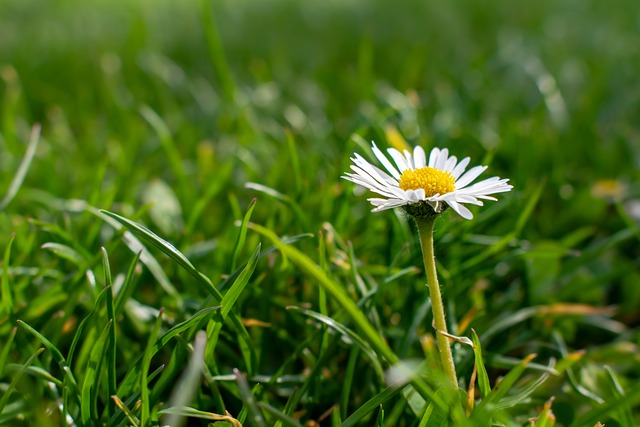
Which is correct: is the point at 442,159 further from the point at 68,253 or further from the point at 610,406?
the point at 68,253

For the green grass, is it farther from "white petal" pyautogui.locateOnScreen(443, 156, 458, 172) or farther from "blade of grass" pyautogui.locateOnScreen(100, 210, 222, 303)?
"white petal" pyautogui.locateOnScreen(443, 156, 458, 172)

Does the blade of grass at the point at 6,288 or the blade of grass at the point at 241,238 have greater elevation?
the blade of grass at the point at 241,238

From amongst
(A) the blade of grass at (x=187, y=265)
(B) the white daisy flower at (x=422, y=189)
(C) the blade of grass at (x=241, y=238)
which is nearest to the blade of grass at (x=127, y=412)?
(A) the blade of grass at (x=187, y=265)

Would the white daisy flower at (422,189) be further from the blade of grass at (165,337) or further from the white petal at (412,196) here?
the blade of grass at (165,337)

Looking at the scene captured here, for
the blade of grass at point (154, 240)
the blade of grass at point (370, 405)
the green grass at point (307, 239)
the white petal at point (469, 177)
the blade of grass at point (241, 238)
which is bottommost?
the green grass at point (307, 239)

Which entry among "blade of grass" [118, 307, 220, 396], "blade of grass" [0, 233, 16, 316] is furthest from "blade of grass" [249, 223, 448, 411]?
"blade of grass" [0, 233, 16, 316]

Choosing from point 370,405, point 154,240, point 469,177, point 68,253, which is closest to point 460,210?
point 469,177

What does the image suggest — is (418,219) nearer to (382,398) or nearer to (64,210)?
(382,398)
